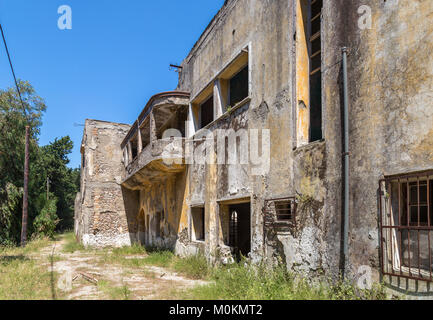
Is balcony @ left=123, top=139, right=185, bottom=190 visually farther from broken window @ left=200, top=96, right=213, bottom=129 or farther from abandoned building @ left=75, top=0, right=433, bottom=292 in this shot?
broken window @ left=200, top=96, right=213, bottom=129

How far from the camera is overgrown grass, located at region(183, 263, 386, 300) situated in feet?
15.2

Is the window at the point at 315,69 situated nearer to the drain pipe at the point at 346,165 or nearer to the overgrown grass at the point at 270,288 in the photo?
the drain pipe at the point at 346,165

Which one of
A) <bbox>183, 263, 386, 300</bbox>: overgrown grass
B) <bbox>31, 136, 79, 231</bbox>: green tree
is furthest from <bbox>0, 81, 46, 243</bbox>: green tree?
<bbox>31, 136, 79, 231</bbox>: green tree

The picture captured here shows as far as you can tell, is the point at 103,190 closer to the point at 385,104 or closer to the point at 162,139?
the point at 162,139

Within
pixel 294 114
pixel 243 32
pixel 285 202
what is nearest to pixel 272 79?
pixel 294 114

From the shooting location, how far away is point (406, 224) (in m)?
4.23

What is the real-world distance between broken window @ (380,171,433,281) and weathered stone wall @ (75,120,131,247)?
15.6 m

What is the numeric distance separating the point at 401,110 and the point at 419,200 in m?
1.12

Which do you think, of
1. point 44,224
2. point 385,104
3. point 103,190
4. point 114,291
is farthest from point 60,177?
point 385,104

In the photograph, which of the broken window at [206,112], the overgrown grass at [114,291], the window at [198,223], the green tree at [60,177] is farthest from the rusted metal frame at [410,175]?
the green tree at [60,177]

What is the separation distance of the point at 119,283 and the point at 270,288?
163 inches

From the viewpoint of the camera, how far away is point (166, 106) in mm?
11445
